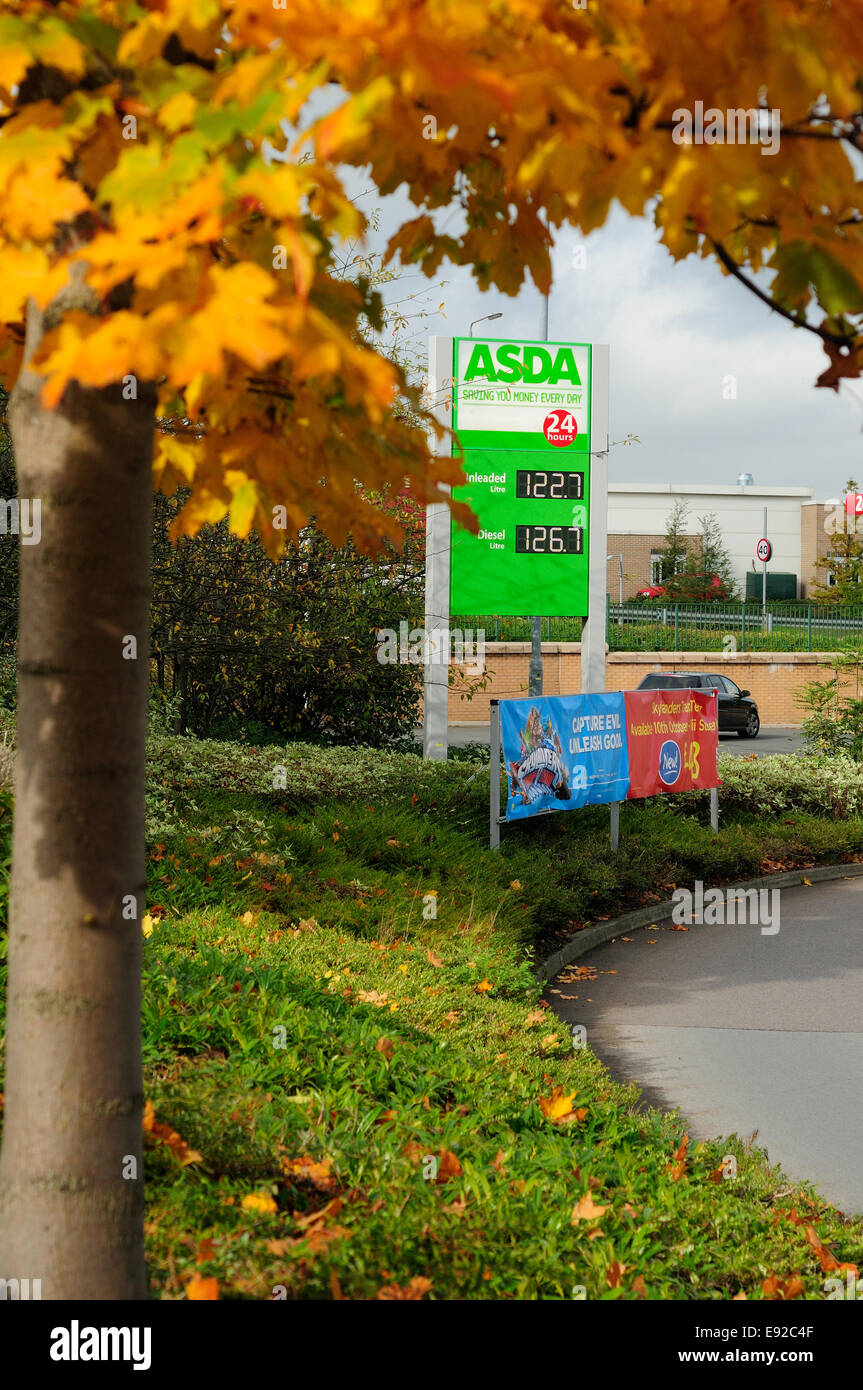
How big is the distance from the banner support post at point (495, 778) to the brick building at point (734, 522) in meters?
57.3

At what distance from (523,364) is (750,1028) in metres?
8.64

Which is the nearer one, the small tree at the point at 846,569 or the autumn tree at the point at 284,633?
the autumn tree at the point at 284,633

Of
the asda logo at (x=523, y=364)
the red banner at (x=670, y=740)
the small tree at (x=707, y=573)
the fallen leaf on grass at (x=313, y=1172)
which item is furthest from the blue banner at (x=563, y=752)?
the small tree at (x=707, y=573)

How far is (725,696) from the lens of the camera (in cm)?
2848

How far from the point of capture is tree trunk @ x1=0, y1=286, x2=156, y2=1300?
2.43 metres

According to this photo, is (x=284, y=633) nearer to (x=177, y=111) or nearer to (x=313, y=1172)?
(x=313, y=1172)

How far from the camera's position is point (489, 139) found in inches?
99.3

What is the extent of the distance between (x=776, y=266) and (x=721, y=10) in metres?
0.56

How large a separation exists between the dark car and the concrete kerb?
46.7 ft

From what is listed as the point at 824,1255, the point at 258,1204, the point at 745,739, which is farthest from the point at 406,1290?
the point at 745,739

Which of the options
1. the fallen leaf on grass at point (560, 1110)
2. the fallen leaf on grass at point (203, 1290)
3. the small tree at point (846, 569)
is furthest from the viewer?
the small tree at point (846, 569)

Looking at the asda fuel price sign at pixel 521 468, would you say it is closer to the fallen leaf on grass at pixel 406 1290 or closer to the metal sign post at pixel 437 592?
the metal sign post at pixel 437 592

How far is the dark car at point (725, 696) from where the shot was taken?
2680 cm
